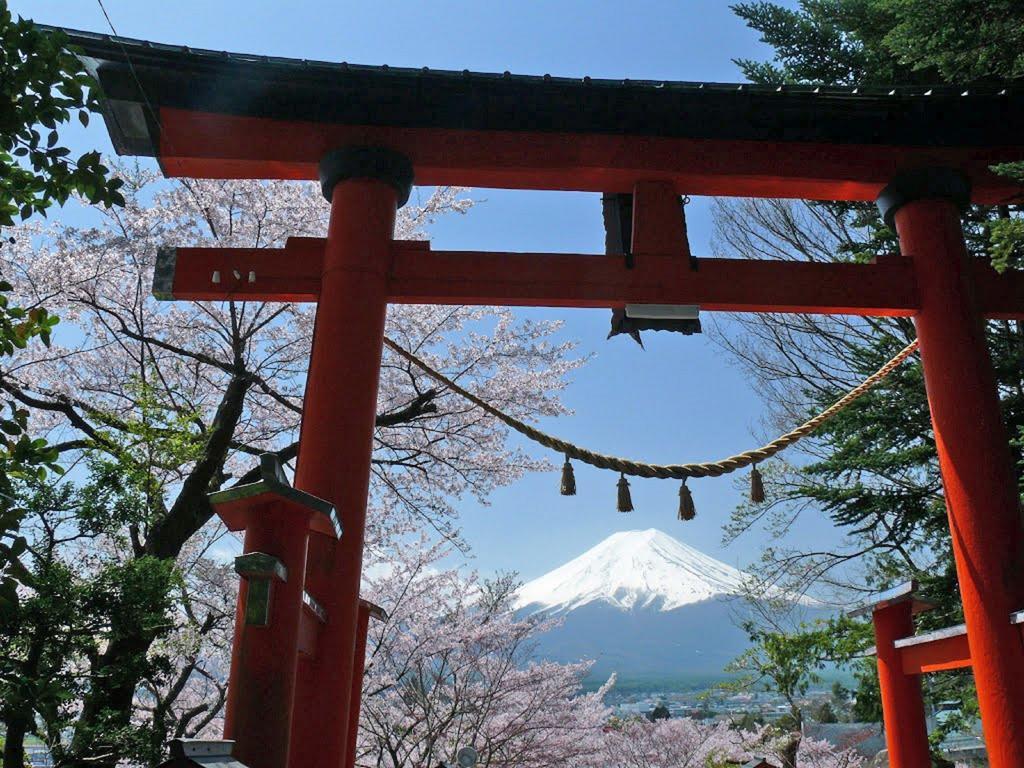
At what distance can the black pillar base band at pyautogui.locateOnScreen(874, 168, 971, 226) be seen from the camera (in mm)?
3672

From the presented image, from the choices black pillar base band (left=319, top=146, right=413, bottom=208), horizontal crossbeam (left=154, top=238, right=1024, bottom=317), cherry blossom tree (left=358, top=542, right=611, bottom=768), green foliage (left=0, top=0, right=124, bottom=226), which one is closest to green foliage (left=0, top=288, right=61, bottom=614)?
green foliage (left=0, top=0, right=124, bottom=226)

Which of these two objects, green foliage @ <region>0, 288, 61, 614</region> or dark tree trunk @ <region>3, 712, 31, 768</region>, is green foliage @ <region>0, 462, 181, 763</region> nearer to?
dark tree trunk @ <region>3, 712, 31, 768</region>

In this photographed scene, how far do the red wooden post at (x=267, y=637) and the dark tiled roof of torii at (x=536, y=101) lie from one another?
7.60 ft

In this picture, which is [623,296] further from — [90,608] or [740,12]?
[740,12]

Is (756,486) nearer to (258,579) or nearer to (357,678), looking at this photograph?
(357,678)

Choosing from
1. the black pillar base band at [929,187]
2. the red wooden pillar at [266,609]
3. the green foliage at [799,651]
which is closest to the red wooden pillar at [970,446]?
the black pillar base band at [929,187]

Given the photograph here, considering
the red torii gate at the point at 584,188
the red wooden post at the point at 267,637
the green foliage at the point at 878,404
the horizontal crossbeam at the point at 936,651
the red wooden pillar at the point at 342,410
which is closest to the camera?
→ the red wooden post at the point at 267,637

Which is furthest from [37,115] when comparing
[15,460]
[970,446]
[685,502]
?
[970,446]

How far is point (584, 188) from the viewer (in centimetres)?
382

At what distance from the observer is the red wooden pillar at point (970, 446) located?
2969 mm

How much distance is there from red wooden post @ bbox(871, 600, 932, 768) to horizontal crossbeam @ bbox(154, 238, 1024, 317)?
1.47 metres

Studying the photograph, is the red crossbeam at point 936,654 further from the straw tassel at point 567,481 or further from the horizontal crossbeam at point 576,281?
the straw tassel at point 567,481

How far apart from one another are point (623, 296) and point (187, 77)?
7.17ft

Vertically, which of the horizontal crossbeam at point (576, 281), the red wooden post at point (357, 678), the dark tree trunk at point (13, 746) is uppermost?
the horizontal crossbeam at point (576, 281)
